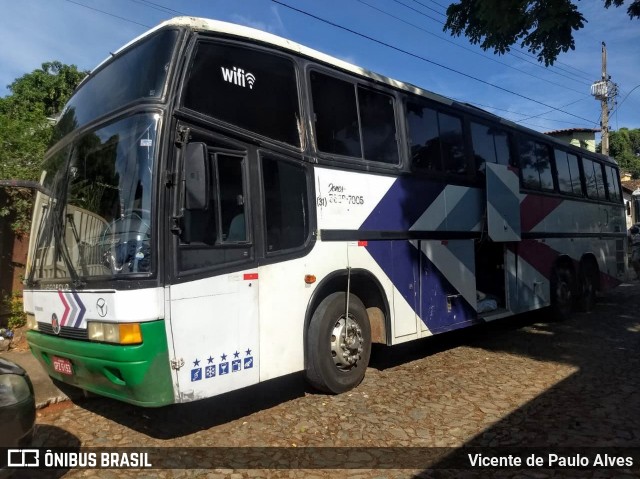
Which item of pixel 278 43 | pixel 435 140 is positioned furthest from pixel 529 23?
pixel 278 43

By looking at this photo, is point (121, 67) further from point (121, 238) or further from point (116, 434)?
point (116, 434)

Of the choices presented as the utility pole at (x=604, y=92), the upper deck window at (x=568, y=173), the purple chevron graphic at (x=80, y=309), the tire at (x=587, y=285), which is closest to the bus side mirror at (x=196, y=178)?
the purple chevron graphic at (x=80, y=309)

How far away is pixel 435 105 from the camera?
700 centimetres

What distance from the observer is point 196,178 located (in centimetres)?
387

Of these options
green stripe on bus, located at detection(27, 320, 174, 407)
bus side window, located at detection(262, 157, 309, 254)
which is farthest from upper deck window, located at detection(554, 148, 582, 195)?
green stripe on bus, located at detection(27, 320, 174, 407)

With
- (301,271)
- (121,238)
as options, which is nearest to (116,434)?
(121,238)

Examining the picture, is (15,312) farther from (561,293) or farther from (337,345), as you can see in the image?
(561,293)

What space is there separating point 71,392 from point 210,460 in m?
2.32

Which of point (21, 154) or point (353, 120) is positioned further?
point (21, 154)

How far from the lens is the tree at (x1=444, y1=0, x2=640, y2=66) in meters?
5.94

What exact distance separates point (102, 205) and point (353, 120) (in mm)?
2886

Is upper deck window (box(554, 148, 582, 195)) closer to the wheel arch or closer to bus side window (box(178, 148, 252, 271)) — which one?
the wheel arch

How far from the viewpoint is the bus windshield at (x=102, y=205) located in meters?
3.83

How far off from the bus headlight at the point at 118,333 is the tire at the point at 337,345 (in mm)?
1812
